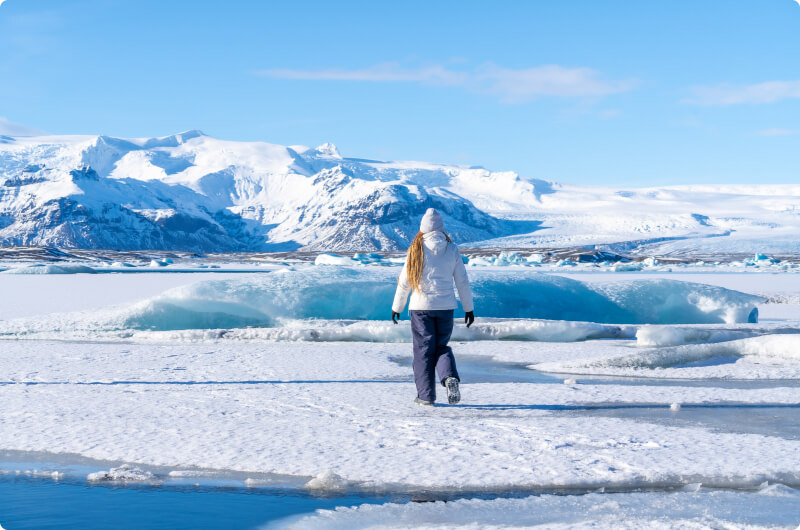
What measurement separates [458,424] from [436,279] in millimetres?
1124

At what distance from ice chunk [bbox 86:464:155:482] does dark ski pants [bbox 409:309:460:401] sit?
2235 mm

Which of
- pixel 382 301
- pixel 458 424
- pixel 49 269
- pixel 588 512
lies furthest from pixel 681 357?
pixel 49 269

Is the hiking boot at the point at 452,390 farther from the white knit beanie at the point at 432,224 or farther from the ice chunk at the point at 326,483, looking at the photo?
the ice chunk at the point at 326,483

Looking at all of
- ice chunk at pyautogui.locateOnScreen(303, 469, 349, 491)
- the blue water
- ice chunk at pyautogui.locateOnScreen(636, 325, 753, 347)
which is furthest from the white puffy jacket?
ice chunk at pyautogui.locateOnScreen(636, 325, 753, 347)

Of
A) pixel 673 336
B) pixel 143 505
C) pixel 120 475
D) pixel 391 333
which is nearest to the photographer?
pixel 143 505

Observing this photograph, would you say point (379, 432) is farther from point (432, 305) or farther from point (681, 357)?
point (681, 357)

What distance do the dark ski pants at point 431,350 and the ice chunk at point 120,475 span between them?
2235 millimetres

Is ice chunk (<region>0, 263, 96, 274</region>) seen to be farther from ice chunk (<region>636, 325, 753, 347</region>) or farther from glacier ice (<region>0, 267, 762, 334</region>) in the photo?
ice chunk (<region>636, 325, 753, 347</region>)

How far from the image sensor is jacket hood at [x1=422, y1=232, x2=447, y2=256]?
5.77m

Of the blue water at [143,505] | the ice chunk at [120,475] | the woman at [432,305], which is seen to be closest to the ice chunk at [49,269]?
the woman at [432,305]

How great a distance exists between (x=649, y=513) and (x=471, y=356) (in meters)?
5.60

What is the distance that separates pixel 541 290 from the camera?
1391 cm

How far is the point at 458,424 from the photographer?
16.6 ft

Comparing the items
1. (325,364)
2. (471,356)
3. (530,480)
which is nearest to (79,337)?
(325,364)
